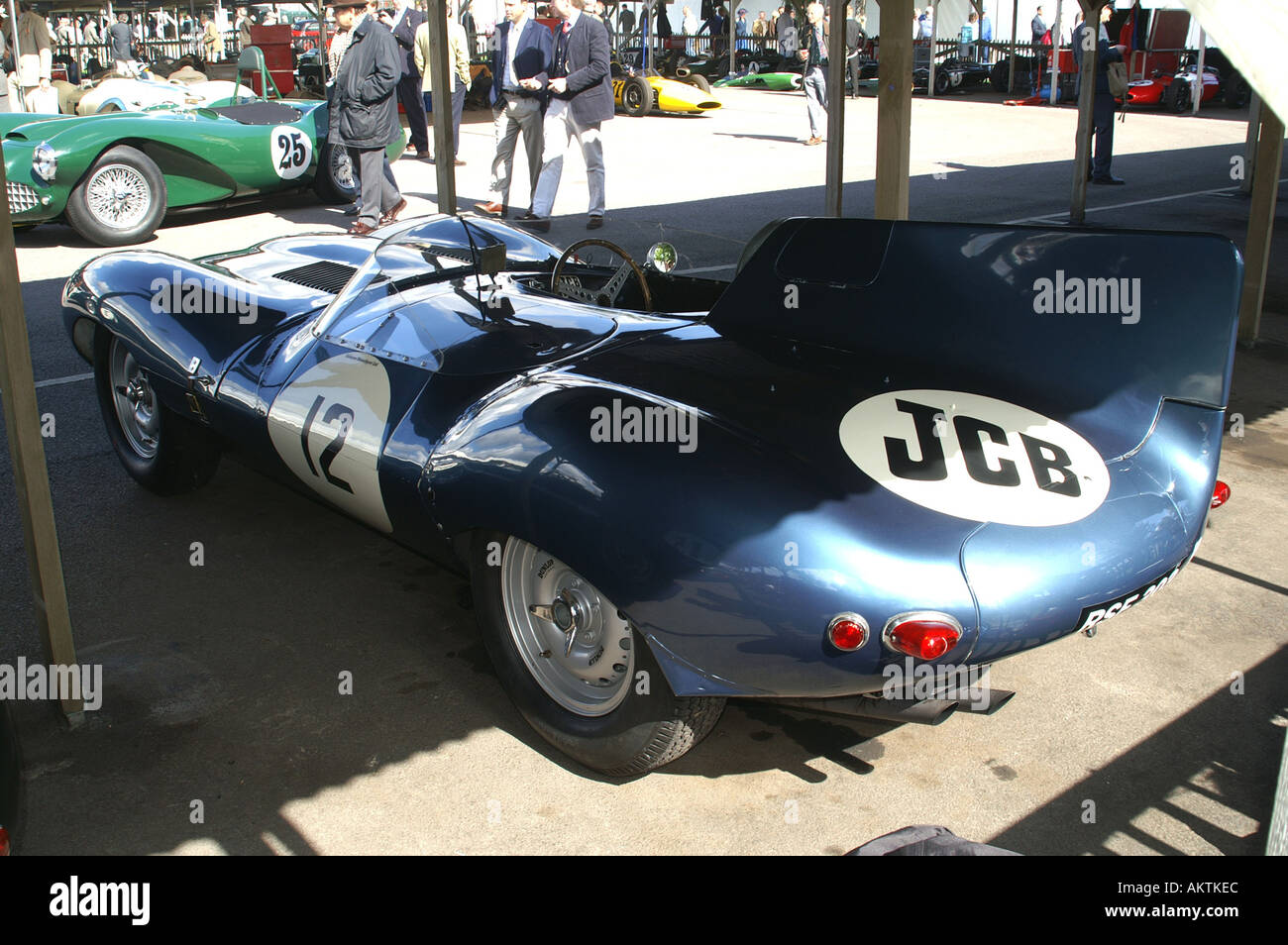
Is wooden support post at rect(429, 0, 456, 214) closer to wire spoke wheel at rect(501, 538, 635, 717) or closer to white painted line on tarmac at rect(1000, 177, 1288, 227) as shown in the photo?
wire spoke wheel at rect(501, 538, 635, 717)

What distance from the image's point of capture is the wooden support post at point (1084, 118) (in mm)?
10578

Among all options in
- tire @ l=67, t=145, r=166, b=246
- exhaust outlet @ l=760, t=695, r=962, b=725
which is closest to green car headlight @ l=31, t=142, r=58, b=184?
tire @ l=67, t=145, r=166, b=246

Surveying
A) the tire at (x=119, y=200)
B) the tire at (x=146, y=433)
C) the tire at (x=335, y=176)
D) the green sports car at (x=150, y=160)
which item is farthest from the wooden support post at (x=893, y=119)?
the tire at (x=335, y=176)

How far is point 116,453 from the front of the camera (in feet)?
16.3

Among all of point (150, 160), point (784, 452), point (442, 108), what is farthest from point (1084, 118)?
point (784, 452)

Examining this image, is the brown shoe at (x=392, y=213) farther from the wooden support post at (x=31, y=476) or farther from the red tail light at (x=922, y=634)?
the red tail light at (x=922, y=634)

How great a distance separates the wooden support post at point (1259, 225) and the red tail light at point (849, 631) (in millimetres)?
5264

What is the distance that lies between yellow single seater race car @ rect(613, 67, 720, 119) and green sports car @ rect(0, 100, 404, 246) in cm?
1072

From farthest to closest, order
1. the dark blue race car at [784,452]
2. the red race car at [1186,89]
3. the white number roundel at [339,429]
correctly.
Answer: the red race car at [1186,89] → the white number roundel at [339,429] → the dark blue race car at [784,452]

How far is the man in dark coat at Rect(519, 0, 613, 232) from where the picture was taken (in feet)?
33.1

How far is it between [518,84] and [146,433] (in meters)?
6.48

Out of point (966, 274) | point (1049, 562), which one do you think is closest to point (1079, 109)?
point (966, 274)
